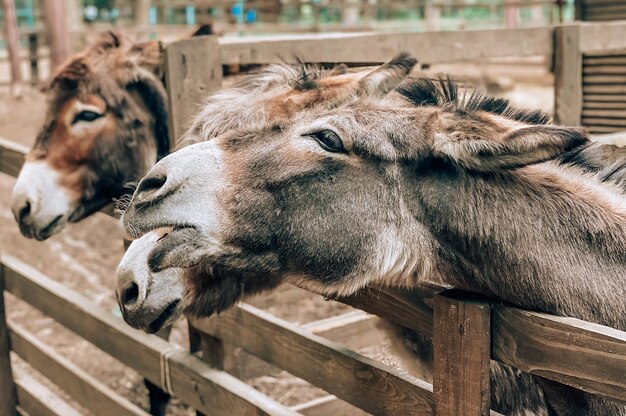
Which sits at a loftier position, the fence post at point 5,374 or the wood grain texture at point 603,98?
the wood grain texture at point 603,98

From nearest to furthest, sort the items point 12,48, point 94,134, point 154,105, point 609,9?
1. point 94,134
2. point 154,105
3. point 609,9
4. point 12,48

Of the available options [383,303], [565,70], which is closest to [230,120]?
[383,303]

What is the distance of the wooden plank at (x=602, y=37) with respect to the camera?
4547 millimetres

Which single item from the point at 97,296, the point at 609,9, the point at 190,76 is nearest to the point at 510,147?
the point at 190,76

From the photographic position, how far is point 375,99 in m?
Answer: 2.29

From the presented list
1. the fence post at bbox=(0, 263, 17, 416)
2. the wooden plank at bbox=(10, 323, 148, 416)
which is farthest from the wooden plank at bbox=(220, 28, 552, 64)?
the fence post at bbox=(0, 263, 17, 416)

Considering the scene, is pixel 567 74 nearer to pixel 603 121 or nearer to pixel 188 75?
pixel 603 121

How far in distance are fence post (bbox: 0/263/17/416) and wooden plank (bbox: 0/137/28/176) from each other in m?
0.61


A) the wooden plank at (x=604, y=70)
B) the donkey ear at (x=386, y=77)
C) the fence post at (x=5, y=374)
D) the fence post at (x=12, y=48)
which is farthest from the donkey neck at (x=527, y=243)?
the fence post at (x=12, y=48)

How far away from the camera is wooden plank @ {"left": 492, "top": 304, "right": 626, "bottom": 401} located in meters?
1.65

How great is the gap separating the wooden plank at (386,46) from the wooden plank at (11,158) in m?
1.42

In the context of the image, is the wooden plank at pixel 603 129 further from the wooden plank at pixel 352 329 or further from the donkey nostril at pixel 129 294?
the donkey nostril at pixel 129 294

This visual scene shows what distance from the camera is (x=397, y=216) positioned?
2.15 metres

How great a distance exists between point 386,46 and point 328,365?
200 cm
